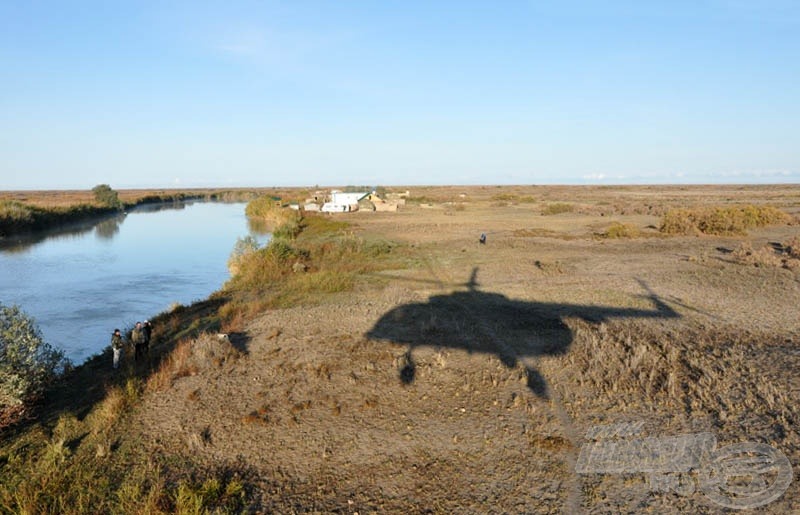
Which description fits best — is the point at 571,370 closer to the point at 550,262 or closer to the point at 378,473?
the point at 378,473

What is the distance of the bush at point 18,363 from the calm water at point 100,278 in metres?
4.82

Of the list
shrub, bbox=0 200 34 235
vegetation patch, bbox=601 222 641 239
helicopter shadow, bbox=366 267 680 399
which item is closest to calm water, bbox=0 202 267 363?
shrub, bbox=0 200 34 235

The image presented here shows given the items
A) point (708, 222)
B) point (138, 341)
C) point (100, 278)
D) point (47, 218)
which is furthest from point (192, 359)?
point (47, 218)

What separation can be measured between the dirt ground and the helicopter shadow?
7 centimetres

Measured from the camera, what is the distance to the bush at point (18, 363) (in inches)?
342

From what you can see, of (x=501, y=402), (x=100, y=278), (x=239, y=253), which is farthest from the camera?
(x=239, y=253)

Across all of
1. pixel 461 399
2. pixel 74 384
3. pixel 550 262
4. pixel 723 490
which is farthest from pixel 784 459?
pixel 550 262

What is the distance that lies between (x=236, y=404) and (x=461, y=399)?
15.1 ft

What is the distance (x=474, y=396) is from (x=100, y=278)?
26452 millimetres

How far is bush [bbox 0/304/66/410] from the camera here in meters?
8.68

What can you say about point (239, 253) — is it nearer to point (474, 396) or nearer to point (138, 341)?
point (138, 341)

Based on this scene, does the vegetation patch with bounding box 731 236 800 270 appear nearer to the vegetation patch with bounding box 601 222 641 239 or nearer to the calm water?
the vegetation patch with bounding box 601 222 641 239

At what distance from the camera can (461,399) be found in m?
9.39

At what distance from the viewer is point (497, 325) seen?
46.2ft
